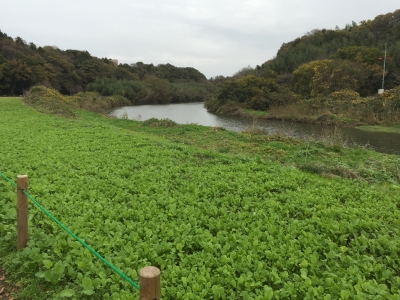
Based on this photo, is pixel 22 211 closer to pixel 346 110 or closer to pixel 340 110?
pixel 346 110

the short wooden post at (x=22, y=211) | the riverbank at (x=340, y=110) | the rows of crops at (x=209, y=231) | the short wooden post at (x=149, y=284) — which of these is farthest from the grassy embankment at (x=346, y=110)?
the short wooden post at (x=149, y=284)

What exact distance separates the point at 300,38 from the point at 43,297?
81.1 meters

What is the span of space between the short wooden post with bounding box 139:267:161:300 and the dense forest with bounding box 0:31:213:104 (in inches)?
2027

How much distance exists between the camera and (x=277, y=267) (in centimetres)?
384

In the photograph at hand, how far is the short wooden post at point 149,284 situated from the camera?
1.98 meters

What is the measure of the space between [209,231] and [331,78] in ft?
127

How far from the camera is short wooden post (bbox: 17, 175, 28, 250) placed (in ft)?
12.9

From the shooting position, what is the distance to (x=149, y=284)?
1988 mm

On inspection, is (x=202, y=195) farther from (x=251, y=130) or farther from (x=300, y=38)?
(x=300, y=38)

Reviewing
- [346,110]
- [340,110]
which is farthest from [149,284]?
[340,110]

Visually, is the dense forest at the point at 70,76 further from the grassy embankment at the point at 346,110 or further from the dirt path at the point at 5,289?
the dirt path at the point at 5,289

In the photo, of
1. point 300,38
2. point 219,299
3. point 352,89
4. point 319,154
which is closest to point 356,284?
point 219,299

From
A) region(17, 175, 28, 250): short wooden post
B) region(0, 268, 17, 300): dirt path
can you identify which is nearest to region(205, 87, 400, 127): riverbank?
region(17, 175, 28, 250): short wooden post

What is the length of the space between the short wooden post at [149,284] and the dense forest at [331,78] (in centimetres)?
3182
